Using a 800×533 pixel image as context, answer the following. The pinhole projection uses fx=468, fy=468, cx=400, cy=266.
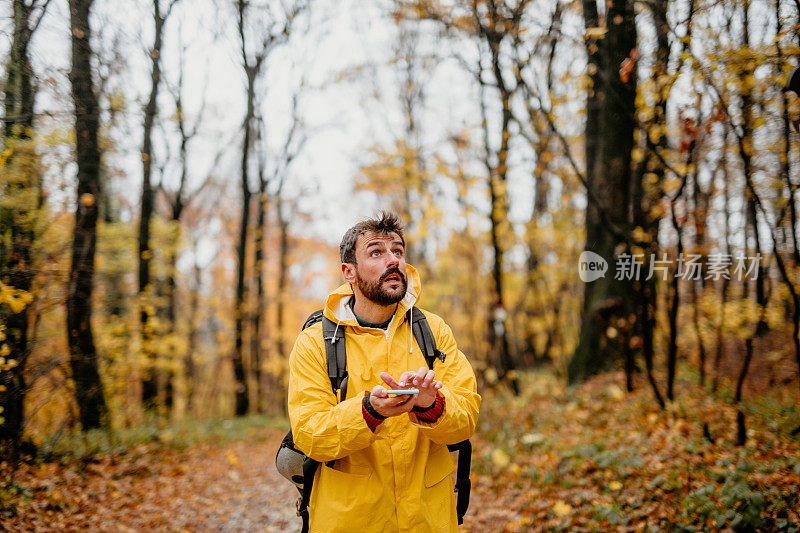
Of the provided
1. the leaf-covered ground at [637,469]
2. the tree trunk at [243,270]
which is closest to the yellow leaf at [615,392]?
the leaf-covered ground at [637,469]

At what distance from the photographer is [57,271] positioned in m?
5.53

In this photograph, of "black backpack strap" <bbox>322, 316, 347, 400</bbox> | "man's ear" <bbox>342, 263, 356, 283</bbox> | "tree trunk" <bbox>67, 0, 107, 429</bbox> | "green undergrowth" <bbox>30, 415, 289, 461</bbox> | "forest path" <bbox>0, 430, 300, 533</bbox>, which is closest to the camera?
"black backpack strap" <bbox>322, 316, 347, 400</bbox>

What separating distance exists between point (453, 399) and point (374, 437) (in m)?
0.41

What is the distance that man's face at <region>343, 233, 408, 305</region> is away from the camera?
2.55 m

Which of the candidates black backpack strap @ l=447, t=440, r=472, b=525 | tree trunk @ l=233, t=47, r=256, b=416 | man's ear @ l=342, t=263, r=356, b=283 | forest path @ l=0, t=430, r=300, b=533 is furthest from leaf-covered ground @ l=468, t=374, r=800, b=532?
tree trunk @ l=233, t=47, r=256, b=416

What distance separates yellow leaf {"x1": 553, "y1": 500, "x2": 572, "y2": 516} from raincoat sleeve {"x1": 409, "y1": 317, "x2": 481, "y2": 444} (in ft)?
10.8

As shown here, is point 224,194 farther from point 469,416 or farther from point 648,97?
point 469,416

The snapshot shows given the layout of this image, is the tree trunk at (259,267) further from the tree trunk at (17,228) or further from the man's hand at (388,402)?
the man's hand at (388,402)

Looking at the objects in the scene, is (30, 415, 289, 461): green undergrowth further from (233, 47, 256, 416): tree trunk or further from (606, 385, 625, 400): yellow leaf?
(606, 385, 625, 400): yellow leaf

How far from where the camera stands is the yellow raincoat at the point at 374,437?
218 cm

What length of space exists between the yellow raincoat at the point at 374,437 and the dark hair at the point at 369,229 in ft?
0.90

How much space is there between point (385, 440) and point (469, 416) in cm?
45

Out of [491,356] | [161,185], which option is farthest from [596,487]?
[161,185]

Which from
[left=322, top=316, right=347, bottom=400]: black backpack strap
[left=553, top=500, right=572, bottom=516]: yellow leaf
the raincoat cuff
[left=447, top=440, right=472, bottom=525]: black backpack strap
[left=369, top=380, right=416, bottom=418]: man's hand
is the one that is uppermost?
[left=322, top=316, right=347, bottom=400]: black backpack strap
